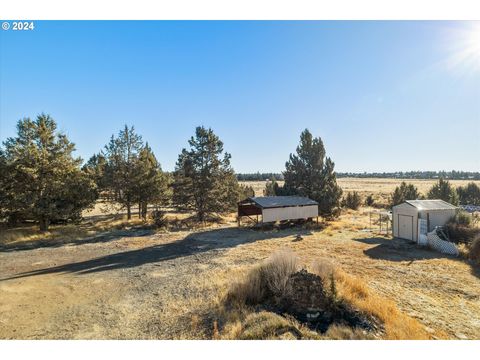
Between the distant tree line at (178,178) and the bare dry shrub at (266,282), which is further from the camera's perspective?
the distant tree line at (178,178)

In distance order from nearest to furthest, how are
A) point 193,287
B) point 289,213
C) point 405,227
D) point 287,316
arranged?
point 287,316, point 193,287, point 405,227, point 289,213

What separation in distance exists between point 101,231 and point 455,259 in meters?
24.2

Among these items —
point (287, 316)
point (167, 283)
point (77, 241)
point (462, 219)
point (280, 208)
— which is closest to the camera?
point (287, 316)

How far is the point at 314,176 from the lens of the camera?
2820 cm

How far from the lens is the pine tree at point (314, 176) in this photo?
89.6ft

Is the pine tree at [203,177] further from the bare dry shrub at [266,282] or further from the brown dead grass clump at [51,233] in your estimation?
the bare dry shrub at [266,282]

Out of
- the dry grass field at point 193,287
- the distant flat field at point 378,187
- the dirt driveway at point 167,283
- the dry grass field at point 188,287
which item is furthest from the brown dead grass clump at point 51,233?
the distant flat field at point 378,187

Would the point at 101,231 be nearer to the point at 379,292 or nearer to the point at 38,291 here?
the point at 38,291

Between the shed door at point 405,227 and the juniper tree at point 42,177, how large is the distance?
23580 mm

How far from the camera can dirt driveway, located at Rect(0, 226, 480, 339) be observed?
6.89 metres

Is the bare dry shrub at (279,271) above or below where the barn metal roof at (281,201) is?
below

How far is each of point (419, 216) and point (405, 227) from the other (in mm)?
1479

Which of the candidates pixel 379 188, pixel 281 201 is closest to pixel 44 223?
pixel 281 201

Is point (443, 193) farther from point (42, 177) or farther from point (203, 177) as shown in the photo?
point (42, 177)
